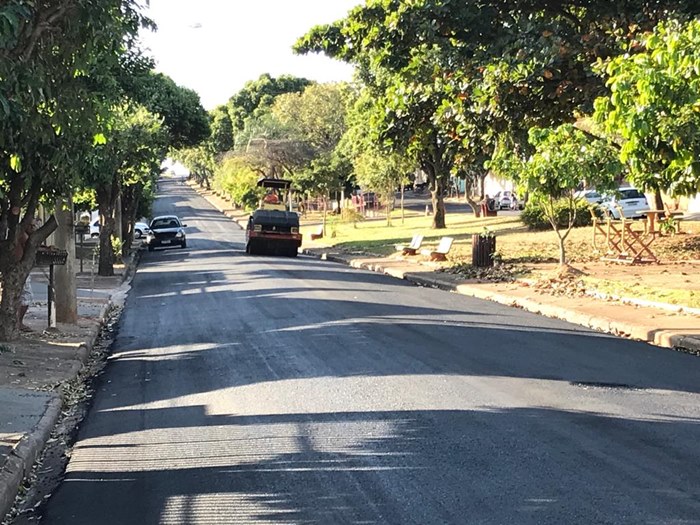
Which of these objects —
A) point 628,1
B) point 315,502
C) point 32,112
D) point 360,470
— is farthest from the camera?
point 628,1

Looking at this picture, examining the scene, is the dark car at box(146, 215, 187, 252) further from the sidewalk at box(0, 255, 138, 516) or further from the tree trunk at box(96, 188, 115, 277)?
the sidewalk at box(0, 255, 138, 516)

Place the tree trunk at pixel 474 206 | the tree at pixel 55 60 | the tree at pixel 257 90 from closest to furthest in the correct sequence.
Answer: the tree at pixel 55 60 < the tree trunk at pixel 474 206 < the tree at pixel 257 90

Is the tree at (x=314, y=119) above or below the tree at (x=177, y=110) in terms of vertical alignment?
above

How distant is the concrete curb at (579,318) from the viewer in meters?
12.2

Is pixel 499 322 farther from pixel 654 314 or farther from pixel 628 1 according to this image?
pixel 628 1

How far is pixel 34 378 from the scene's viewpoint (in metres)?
10.7

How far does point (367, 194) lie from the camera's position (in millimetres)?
78562

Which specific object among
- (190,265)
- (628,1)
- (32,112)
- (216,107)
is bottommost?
(190,265)

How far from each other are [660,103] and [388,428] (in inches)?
224

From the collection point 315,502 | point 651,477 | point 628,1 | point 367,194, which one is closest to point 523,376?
point 651,477

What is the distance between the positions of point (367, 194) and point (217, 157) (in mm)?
38863

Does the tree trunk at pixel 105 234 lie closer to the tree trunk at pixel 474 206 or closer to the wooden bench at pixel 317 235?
the wooden bench at pixel 317 235

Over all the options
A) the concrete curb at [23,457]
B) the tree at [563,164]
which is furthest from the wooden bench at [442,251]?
the concrete curb at [23,457]

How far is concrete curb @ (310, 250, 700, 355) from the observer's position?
12180 mm
